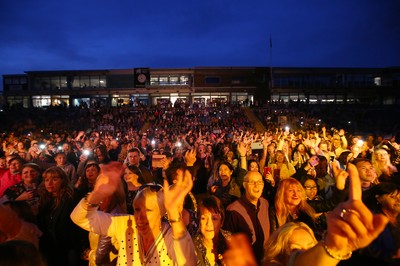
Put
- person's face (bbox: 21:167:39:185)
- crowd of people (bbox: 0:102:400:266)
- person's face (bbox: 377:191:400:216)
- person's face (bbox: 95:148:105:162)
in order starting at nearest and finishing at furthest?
crowd of people (bbox: 0:102:400:266), person's face (bbox: 377:191:400:216), person's face (bbox: 21:167:39:185), person's face (bbox: 95:148:105:162)

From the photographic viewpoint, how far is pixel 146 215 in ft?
7.98

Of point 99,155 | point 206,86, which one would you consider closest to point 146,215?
point 99,155

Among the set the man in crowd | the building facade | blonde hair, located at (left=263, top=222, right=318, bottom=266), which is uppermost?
the building facade

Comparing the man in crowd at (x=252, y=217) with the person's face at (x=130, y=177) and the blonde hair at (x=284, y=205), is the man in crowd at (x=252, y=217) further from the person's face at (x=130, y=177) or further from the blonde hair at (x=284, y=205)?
the person's face at (x=130, y=177)

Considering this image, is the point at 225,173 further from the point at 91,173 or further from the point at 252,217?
the point at 91,173

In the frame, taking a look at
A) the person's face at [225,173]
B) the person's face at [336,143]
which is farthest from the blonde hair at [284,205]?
the person's face at [336,143]

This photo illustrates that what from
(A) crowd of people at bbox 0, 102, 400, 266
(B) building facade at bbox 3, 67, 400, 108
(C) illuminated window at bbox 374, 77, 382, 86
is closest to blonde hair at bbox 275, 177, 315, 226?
(A) crowd of people at bbox 0, 102, 400, 266

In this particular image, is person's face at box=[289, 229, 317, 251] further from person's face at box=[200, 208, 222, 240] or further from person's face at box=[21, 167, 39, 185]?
person's face at box=[21, 167, 39, 185]

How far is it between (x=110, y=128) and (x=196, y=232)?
1936 cm

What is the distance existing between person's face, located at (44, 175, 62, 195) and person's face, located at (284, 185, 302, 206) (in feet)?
8.58

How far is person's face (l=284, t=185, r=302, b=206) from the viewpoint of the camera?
332 cm

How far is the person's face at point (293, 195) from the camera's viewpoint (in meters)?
3.32

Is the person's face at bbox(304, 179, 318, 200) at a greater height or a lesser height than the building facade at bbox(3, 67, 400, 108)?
lesser

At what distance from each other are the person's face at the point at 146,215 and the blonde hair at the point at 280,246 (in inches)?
35.9
